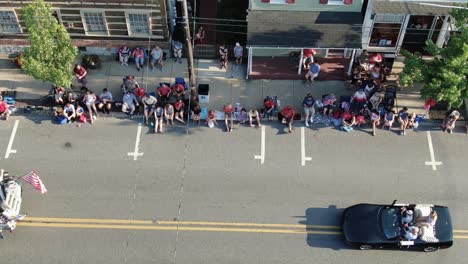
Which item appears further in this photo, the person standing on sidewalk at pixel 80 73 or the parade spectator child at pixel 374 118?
the person standing on sidewalk at pixel 80 73

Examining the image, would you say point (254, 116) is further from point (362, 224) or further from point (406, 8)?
point (406, 8)

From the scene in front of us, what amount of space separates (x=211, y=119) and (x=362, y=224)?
731 centimetres

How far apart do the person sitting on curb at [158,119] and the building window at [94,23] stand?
15.4 ft

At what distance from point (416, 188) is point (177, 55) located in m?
11.5

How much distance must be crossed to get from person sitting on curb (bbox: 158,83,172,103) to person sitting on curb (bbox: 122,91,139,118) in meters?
1.06

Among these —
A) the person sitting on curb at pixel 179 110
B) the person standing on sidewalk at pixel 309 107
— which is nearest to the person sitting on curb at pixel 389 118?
the person standing on sidewalk at pixel 309 107

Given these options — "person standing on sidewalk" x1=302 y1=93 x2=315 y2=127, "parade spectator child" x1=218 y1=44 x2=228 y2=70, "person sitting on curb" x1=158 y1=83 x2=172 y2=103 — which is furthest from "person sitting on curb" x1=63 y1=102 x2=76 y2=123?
"person standing on sidewalk" x1=302 y1=93 x2=315 y2=127

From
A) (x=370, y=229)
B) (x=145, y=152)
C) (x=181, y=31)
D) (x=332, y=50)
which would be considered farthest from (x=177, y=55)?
(x=370, y=229)

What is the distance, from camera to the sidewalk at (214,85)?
23781mm

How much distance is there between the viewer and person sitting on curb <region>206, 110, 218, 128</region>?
22672mm

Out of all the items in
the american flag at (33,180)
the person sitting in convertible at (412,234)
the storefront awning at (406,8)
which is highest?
the storefront awning at (406,8)

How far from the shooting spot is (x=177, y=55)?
81.0 feet

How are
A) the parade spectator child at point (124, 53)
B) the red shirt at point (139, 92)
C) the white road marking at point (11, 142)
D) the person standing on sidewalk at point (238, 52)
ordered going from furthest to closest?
the parade spectator child at point (124, 53) < the person standing on sidewalk at point (238, 52) < the red shirt at point (139, 92) < the white road marking at point (11, 142)

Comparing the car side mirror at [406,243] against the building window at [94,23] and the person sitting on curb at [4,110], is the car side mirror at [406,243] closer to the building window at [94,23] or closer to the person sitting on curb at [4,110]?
the building window at [94,23]
